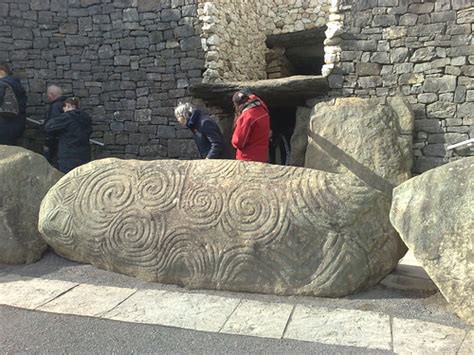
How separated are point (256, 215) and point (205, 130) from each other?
1.37 m

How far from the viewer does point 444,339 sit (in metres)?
2.33

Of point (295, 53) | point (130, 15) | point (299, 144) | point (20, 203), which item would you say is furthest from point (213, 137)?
point (295, 53)

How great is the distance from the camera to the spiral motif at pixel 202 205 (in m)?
3.05

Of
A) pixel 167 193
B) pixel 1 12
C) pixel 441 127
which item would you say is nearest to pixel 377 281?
pixel 167 193

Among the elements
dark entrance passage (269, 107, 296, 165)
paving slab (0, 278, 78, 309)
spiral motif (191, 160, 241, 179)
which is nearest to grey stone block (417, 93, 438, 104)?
dark entrance passage (269, 107, 296, 165)

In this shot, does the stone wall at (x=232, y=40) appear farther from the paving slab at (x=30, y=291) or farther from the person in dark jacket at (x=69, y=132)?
the paving slab at (x=30, y=291)

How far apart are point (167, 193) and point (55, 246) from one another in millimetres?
1051

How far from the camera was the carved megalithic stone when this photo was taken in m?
2.90

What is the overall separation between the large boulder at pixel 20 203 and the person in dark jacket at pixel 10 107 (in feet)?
7.46

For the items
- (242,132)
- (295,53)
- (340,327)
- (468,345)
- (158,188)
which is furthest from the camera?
(295,53)

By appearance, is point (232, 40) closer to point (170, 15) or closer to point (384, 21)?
point (170, 15)

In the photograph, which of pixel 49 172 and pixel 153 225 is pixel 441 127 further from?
pixel 49 172

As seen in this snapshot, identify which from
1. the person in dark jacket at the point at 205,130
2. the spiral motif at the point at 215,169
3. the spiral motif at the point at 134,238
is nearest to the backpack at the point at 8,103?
the person in dark jacket at the point at 205,130

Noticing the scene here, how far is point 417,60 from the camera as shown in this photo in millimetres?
6070
